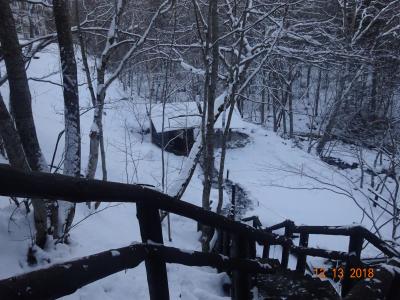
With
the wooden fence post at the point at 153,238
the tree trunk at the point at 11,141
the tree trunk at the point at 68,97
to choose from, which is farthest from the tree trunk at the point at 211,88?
the wooden fence post at the point at 153,238

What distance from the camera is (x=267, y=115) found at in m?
35.2

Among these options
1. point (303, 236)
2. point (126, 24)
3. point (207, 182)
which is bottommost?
point (207, 182)

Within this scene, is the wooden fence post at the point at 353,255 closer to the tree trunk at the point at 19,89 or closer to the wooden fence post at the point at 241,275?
the wooden fence post at the point at 241,275

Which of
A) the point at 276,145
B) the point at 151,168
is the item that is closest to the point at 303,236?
the point at 151,168

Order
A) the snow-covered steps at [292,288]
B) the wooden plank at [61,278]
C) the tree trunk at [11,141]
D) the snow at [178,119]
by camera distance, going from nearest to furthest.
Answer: the wooden plank at [61,278]
the snow-covered steps at [292,288]
the tree trunk at [11,141]
the snow at [178,119]

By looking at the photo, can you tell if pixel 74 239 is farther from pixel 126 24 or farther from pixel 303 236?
pixel 126 24

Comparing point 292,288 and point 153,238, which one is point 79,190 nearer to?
point 153,238

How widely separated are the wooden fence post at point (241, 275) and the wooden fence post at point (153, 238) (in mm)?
1054

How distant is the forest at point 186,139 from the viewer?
4918 millimetres

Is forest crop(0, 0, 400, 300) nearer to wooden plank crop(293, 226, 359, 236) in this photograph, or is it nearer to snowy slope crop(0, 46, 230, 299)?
snowy slope crop(0, 46, 230, 299)

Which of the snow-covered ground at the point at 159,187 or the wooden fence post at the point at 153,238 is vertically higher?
the wooden fence post at the point at 153,238

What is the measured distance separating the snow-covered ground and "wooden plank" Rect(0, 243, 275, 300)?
0.14 metres

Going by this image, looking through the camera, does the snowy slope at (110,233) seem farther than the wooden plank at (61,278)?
Yes

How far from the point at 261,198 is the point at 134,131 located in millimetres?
10957
